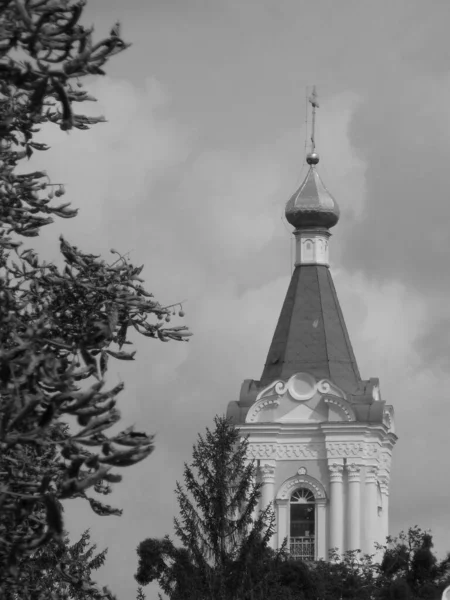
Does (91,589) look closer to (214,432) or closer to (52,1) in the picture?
(52,1)

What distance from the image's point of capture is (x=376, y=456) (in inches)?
2596

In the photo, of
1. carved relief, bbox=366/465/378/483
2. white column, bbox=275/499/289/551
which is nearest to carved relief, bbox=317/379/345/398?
carved relief, bbox=366/465/378/483

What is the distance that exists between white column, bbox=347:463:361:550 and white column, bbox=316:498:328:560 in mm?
743

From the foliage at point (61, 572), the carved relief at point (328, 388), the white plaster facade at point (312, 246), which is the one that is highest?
the white plaster facade at point (312, 246)

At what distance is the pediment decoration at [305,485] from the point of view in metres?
65.4

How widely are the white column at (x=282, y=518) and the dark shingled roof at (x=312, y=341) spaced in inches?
151

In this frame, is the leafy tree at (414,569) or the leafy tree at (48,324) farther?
the leafy tree at (414,569)

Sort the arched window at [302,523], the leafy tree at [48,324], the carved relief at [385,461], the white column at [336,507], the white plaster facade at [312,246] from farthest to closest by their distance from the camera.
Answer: the white plaster facade at [312,246] → the carved relief at [385,461] → the arched window at [302,523] → the white column at [336,507] → the leafy tree at [48,324]

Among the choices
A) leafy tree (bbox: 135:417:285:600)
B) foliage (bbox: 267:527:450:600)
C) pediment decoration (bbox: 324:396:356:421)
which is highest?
pediment decoration (bbox: 324:396:356:421)

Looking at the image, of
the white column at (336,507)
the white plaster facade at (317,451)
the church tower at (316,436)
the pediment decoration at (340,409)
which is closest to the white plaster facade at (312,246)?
the church tower at (316,436)

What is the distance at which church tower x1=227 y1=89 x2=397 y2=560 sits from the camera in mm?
64812

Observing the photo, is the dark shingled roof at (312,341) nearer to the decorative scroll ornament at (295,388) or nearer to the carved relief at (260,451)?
the decorative scroll ornament at (295,388)

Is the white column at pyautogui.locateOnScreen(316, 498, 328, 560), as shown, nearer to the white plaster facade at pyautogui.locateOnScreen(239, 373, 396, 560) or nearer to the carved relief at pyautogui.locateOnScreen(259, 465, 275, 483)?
the white plaster facade at pyautogui.locateOnScreen(239, 373, 396, 560)

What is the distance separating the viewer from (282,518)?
64.6 metres
